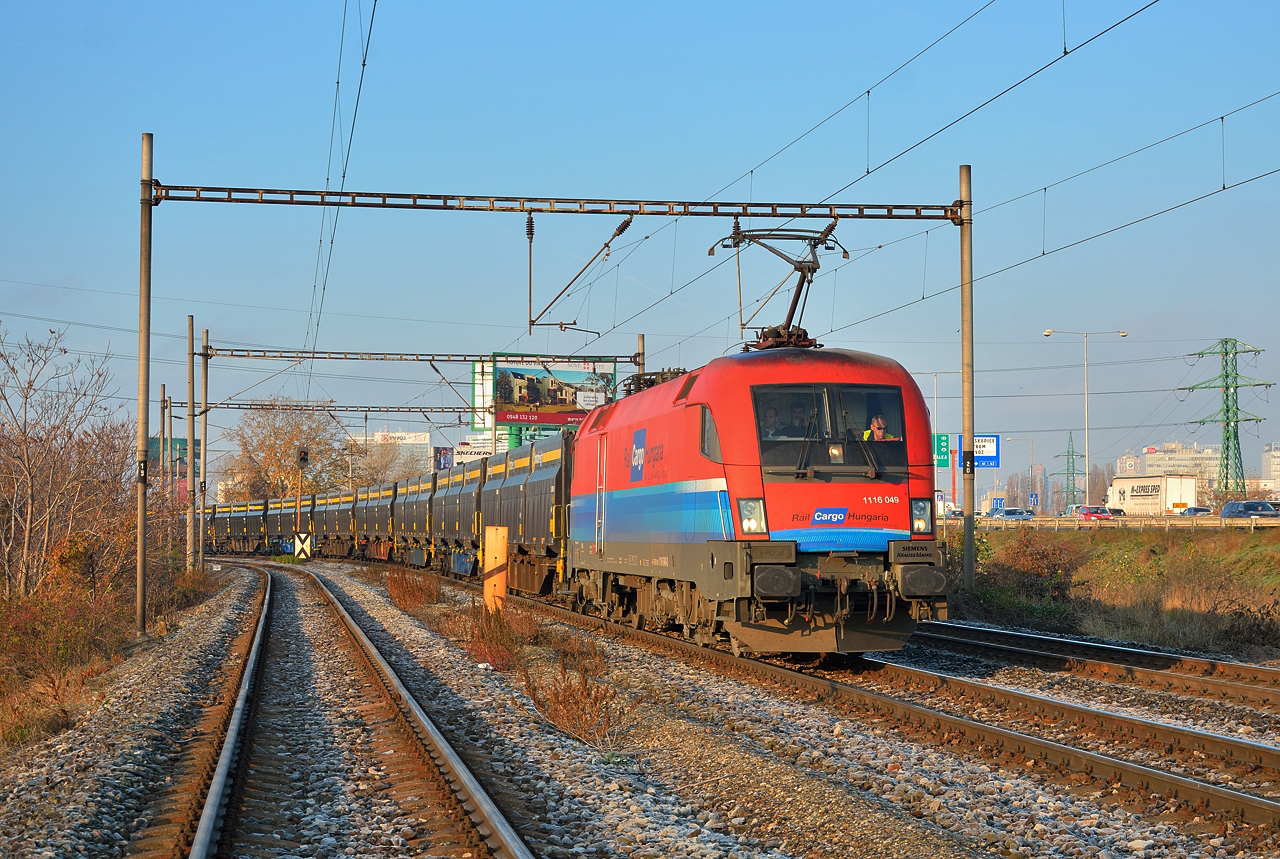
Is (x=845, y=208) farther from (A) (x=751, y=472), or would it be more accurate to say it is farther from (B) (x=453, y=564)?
(B) (x=453, y=564)

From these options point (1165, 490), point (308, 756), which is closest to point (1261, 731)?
point (308, 756)

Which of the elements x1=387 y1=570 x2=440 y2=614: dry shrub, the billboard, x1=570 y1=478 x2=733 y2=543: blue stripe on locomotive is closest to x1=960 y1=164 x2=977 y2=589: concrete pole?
x1=570 y1=478 x2=733 y2=543: blue stripe on locomotive

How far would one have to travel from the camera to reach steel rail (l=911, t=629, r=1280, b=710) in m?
10.7

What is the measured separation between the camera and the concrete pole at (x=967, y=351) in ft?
63.2

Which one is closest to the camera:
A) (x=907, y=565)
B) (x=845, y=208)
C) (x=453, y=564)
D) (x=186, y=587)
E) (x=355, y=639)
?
(x=907, y=565)

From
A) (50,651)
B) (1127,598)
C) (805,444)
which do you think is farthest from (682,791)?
(1127,598)

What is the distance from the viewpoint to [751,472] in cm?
1179

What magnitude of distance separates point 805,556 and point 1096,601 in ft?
35.2

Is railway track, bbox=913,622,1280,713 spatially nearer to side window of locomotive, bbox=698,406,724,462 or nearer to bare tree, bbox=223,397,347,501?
side window of locomotive, bbox=698,406,724,462

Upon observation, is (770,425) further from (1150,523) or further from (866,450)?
(1150,523)

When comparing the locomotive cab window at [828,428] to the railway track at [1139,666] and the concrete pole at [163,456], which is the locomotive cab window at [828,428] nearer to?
the railway track at [1139,666]

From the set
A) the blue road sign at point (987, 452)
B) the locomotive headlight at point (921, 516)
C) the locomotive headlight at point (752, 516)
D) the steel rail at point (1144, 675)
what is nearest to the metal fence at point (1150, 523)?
the blue road sign at point (987, 452)

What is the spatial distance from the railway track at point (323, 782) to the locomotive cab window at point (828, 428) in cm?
474

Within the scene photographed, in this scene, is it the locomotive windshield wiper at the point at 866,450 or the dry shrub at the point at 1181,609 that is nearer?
the locomotive windshield wiper at the point at 866,450
